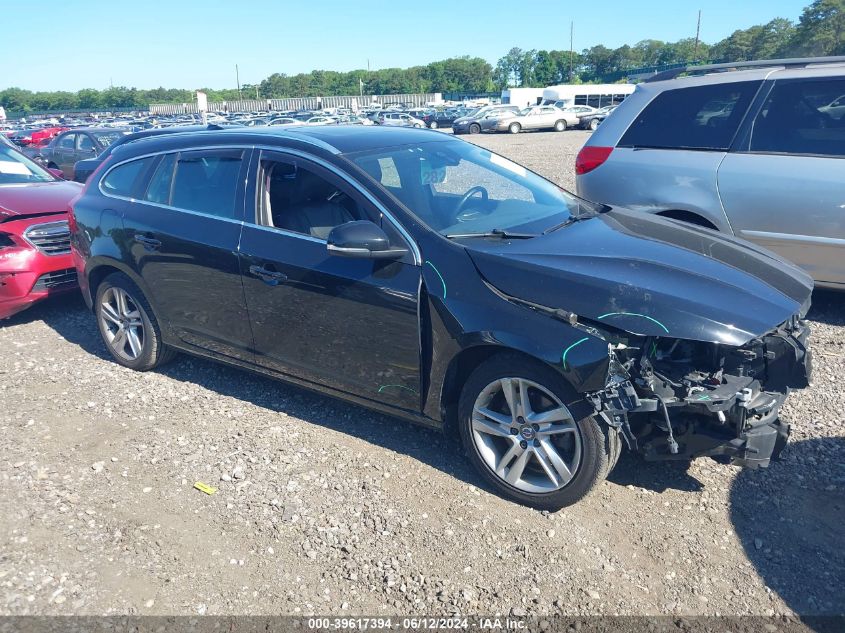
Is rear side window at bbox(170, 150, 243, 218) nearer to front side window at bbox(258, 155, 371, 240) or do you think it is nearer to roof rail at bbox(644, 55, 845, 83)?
front side window at bbox(258, 155, 371, 240)

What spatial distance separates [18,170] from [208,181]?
14.9ft

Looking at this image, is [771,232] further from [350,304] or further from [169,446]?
[169,446]

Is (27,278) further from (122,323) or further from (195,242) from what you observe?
(195,242)

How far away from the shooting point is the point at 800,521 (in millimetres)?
3221

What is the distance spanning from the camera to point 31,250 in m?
6.29

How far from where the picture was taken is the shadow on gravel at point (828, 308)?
18.6ft

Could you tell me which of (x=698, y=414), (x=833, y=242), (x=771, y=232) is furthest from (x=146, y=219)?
(x=833, y=242)

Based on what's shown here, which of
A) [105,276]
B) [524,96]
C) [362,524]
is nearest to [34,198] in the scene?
[105,276]

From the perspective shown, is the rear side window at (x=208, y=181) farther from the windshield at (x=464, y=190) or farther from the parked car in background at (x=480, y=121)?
the parked car in background at (x=480, y=121)

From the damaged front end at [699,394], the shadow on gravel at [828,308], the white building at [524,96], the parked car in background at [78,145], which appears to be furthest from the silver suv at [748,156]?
the white building at [524,96]

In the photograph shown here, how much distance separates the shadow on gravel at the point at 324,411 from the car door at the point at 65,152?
471 inches

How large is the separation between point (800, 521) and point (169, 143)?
4.65 m

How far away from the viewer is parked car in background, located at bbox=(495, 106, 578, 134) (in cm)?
3844

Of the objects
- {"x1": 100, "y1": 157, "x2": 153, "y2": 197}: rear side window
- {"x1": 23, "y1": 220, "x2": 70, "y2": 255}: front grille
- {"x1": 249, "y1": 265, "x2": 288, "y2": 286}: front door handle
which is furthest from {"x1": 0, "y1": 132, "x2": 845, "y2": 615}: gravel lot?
{"x1": 23, "y1": 220, "x2": 70, "y2": 255}: front grille
